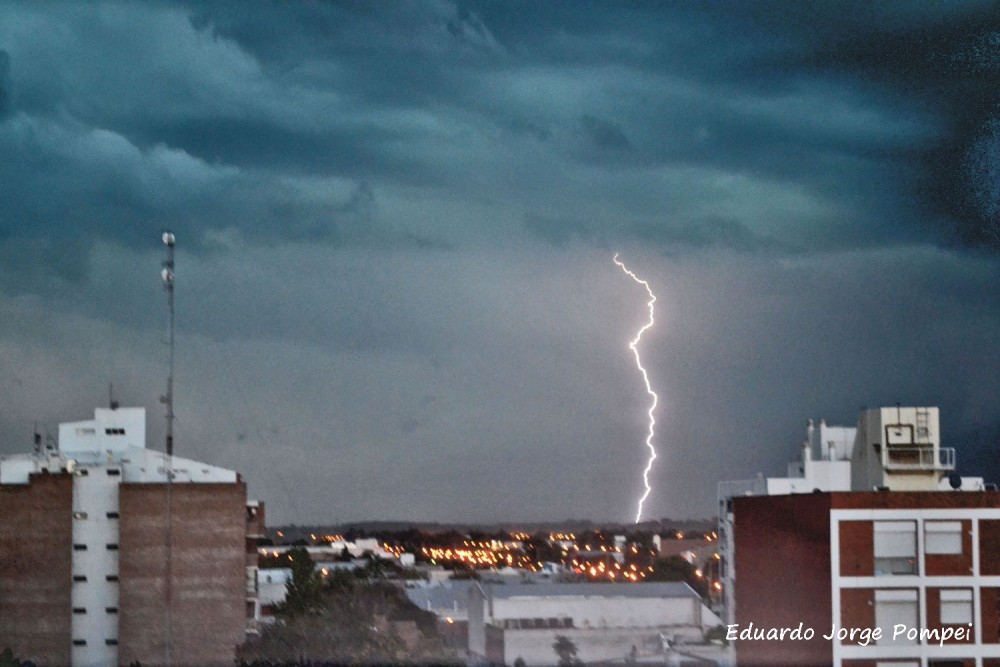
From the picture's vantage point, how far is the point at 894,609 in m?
12.4

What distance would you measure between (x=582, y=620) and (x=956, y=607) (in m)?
17.5

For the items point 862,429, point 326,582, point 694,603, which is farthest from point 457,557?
point 862,429

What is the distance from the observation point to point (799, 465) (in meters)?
26.7

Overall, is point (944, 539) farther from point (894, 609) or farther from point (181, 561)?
point (181, 561)

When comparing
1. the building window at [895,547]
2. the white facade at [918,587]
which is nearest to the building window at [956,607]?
the white facade at [918,587]

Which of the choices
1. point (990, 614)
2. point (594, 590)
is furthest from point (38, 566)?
point (990, 614)

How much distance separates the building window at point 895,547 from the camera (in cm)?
1246

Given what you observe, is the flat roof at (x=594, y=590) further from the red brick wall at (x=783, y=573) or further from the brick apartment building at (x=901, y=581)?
the brick apartment building at (x=901, y=581)

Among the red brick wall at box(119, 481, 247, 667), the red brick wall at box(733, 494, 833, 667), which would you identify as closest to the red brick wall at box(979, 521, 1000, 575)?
the red brick wall at box(733, 494, 833, 667)

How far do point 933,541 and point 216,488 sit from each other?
46.7ft

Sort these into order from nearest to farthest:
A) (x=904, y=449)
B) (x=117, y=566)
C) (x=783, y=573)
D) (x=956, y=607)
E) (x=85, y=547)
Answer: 1. (x=956, y=607)
2. (x=783, y=573)
3. (x=904, y=449)
4. (x=117, y=566)
5. (x=85, y=547)

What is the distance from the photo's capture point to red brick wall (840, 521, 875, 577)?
12461mm

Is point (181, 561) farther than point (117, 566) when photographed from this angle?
No

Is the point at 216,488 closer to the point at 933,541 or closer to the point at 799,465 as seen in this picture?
the point at 799,465
